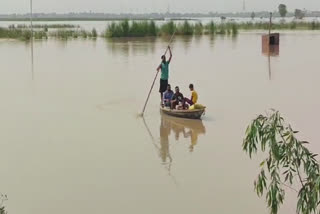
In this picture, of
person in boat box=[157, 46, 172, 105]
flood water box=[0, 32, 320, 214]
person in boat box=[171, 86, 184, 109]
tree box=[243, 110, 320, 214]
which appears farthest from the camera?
person in boat box=[157, 46, 172, 105]

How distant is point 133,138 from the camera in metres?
9.80

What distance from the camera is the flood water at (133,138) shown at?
679 cm

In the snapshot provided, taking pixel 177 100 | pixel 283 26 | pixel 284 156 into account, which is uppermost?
pixel 283 26

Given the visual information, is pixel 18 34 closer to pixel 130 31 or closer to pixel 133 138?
pixel 130 31

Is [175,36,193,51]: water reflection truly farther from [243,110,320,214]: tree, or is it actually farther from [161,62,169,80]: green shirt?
[243,110,320,214]: tree

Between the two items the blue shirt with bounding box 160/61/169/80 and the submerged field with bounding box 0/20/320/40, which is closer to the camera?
the blue shirt with bounding box 160/61/169/80

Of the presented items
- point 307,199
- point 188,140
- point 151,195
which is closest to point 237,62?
point 188,140

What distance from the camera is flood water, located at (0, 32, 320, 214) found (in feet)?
22.3

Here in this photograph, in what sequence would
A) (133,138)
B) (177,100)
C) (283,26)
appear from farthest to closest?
1. (283,26)
2. (177,100)
3. (133,138)

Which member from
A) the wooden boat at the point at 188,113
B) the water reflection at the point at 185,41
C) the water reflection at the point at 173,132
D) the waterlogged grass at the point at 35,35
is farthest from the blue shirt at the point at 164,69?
the waterlogged grass at the point at 35,35

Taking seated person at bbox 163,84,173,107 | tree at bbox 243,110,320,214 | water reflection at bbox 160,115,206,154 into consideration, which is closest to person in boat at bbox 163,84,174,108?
seated person at bbox 163,84,173,107

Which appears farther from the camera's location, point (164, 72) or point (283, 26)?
point (283, 26)

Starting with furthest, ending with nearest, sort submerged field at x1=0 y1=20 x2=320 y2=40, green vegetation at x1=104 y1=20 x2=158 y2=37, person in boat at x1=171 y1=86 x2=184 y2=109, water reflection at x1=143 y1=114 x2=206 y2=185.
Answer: green vegetation at x1=104 y1=20 x2=158 y2=37, submerged field at x1=0 y1=20 x2=320 y2=40, person in boat at x1=171 y1=86 x2=184 y2=109, water reflection at x1=143 y1=114 x2=206 y2=185

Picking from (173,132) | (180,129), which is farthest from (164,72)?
(173,132)
